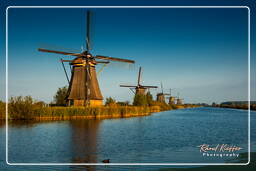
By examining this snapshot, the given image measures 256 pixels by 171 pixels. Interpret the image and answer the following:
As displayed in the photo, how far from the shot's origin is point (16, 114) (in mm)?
20906

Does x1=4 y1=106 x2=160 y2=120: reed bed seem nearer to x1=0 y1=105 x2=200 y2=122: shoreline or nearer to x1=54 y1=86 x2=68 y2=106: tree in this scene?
x1=0 y1=105 x2=200 y2=122: shoreline

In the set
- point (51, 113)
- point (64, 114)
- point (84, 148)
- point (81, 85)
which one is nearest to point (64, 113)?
point (64, 114)

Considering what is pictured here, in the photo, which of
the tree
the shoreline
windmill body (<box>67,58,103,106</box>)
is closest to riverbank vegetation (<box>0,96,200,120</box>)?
the shoreline

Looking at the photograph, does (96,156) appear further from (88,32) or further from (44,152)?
(88,32)

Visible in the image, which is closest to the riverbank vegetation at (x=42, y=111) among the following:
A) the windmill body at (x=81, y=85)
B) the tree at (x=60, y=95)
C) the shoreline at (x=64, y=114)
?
the shoreline at (x=64, y=114)

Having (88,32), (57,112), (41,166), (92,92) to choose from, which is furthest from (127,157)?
(88,32)

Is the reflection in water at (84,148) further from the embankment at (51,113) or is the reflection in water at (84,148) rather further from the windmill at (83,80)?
the windmill at (83,80)

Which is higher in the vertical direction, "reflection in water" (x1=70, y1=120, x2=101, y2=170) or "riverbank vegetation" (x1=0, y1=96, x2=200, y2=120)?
"riverbank vegetation" (x1=0, y1=96, x2=200, y2=120)

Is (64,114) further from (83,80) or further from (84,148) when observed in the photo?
(84,148)

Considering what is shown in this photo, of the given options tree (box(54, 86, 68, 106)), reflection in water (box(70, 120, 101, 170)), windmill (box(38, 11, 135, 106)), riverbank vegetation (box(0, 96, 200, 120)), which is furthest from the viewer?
tree (box(54, 86, 68, 106))

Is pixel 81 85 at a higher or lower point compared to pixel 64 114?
higher

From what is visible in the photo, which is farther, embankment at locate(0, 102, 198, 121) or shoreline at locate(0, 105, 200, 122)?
shoreline at locate(0, 105, 200, 122)

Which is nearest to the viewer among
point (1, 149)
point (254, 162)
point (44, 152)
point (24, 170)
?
point (24, 170)

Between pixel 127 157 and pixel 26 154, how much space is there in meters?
3.44
